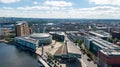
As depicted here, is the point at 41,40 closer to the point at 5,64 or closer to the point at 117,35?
the point at 5,64

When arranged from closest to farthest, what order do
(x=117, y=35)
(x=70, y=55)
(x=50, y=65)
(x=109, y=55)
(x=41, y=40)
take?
(x=109, y=55) → (x=50, y=65) → (x=70, y=55) → (x=41, y=40) → (x=117, y=35)

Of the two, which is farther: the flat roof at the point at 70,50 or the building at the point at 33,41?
the building at the point at 33,41

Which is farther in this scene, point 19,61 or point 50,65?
point 19,61

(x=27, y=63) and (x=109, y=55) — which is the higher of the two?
(x=109, y=55)

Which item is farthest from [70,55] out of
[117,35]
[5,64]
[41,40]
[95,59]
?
[117,35]

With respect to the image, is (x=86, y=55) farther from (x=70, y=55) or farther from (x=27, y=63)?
(x=27, y=63)

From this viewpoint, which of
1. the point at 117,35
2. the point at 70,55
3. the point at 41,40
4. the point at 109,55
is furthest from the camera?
the point at 117,35

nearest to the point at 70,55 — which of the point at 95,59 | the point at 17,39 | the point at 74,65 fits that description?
the point at 74,65

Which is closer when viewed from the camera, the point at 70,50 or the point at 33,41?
the point at 70,50

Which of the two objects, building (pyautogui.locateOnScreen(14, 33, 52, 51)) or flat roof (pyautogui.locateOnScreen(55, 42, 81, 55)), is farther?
Answer: building (pyautogui.locateOnScreen(14, 33, 52, 51))
